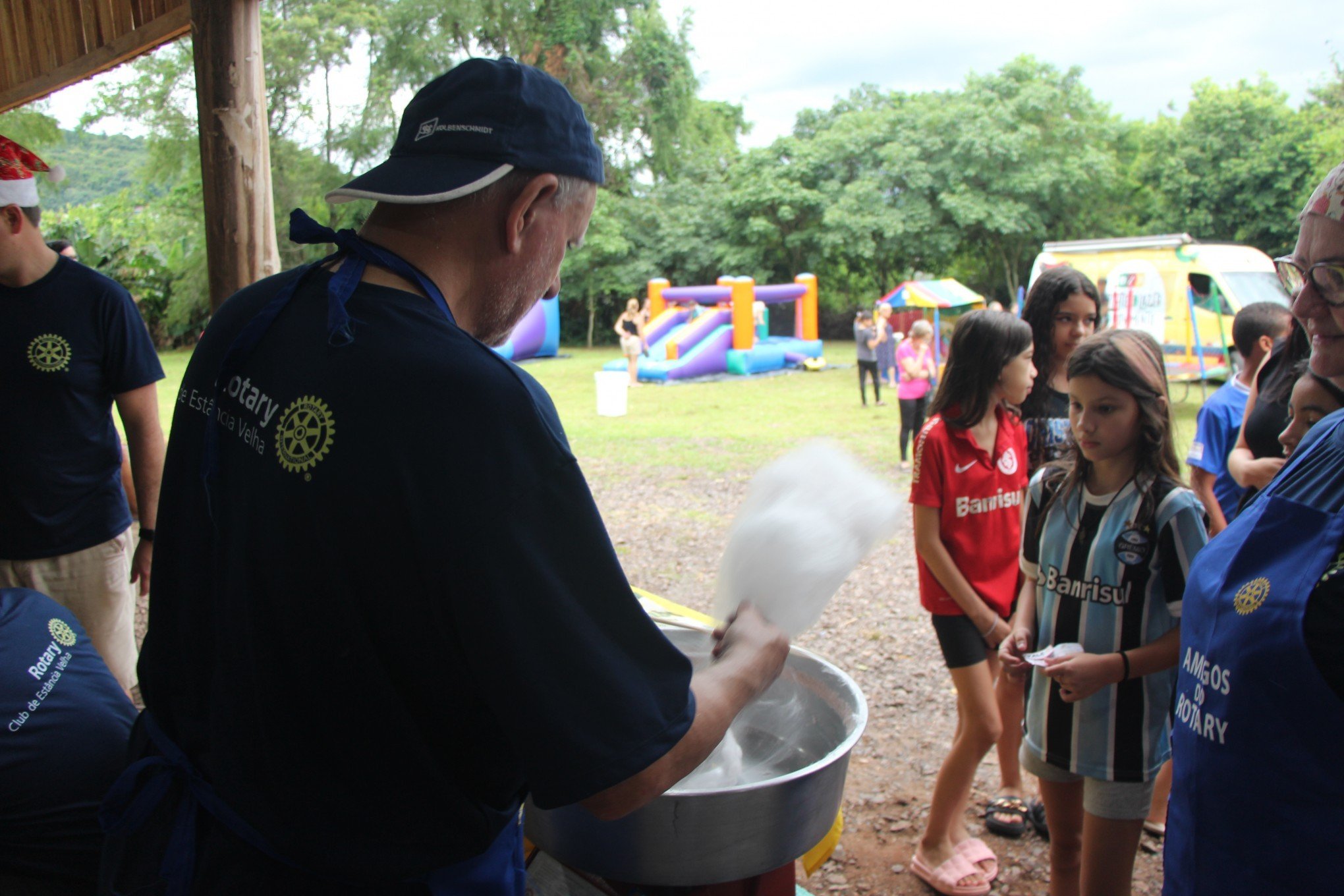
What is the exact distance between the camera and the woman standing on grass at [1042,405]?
281 cm

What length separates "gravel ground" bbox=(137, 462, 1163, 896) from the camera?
2689 millimetres

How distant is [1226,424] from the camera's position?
3193 millimetres

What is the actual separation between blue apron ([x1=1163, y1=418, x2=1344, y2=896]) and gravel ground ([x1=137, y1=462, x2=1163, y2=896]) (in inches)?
62.0

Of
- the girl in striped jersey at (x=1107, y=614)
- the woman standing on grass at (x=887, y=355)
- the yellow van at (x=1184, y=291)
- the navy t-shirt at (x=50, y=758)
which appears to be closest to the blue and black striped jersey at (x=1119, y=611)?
the girl in striped jersey at (x=1107, y=614)

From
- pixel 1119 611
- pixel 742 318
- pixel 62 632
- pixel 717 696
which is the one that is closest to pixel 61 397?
pixel 62 632

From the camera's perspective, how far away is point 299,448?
93 cm

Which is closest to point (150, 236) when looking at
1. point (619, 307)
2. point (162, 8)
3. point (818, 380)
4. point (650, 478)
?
point (619, 307)

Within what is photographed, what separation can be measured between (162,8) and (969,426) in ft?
10.3

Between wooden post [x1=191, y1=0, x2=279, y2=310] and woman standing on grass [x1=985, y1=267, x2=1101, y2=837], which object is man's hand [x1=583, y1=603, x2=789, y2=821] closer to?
woman standing on grass [x1=985, y1=267, x2=1101, y2=837]

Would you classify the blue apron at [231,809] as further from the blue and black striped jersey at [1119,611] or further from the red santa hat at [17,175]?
the red santa hat at [17,175]

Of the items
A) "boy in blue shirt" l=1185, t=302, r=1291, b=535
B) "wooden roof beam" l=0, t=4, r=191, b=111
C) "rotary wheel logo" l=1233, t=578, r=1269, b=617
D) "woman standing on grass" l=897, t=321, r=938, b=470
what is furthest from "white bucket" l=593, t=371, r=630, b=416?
"rotary wheel logo" l=1233, t=578, r=1269, b=617

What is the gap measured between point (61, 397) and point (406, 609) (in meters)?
2.23

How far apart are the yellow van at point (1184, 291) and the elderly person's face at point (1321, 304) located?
11829mm

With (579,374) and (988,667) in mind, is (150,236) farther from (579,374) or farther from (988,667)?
(988,667)
